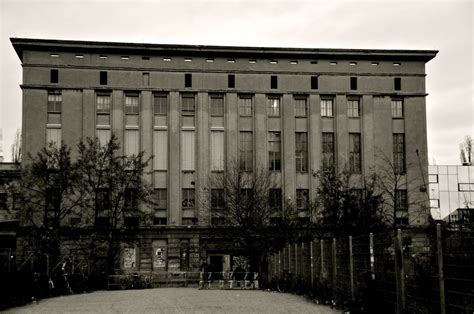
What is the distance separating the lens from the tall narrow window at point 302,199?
238 feet

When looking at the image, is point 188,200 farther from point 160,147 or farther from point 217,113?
point 217,113

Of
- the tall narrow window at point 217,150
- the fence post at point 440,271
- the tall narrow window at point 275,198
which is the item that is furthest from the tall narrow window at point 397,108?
the fence post at point 440,271

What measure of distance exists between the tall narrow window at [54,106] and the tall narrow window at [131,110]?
6.59 m

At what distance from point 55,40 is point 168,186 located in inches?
713

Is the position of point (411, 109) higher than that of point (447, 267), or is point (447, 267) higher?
point (411, 109)

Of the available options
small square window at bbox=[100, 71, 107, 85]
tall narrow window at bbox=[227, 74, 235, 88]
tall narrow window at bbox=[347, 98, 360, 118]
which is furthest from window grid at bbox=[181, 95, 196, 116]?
tall narrow window at bbox=[347, 98, 360, 118]

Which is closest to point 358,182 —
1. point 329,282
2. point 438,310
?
point 329,282

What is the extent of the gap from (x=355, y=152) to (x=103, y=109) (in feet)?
86.6

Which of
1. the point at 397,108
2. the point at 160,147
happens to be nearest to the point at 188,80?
the point at 160,147

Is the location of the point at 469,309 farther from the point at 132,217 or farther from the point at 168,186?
the point at 168,186

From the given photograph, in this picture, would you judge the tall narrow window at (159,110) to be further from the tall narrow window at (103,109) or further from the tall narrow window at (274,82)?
the tall narrow window at (274,82)

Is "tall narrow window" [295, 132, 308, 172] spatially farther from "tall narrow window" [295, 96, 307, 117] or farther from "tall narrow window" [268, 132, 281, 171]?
"tall narrow window" [295, 96, 307, 117]

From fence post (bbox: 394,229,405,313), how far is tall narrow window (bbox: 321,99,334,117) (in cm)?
6090

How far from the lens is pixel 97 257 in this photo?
5412cm
